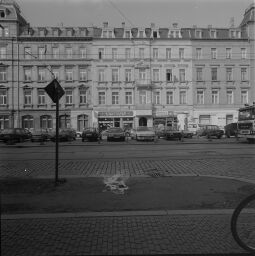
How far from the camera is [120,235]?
460 cm

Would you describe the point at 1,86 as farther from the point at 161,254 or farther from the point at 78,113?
the point at 161,254

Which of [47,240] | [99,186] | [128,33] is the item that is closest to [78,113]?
[128,33]

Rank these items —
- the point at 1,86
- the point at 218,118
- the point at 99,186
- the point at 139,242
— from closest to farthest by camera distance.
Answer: the point at 139,242
the point at 99,186
the point at 1,86
the point at 218,118

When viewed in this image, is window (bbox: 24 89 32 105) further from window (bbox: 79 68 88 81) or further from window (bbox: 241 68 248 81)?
window (bbox: 241 68 248 81)

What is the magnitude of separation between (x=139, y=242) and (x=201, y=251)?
0.79 metres

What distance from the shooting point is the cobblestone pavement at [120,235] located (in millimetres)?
4090

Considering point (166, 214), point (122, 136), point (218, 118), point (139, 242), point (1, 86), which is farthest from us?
point (218, 118)

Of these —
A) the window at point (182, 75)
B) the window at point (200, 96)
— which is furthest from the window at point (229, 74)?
the window at point (182, 75)

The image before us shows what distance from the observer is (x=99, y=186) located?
7770 millimetres

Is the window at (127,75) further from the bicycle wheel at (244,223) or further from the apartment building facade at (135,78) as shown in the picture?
the bicycle wheel at (244,223)

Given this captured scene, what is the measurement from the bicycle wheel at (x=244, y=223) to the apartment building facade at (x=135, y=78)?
140 ft

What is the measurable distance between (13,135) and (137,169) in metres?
22.0

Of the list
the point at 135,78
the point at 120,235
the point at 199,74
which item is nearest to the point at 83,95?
the point at 135,78

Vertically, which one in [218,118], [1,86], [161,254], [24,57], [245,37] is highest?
[245,37]
